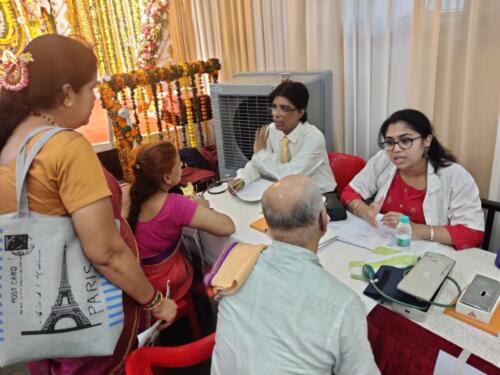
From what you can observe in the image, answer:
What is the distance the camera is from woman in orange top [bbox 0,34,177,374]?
32.4 inches

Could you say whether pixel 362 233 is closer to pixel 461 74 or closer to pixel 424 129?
pixel 424 129

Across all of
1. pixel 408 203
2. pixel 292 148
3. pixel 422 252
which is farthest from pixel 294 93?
pixel 422 252

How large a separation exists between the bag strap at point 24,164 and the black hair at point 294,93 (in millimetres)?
1237

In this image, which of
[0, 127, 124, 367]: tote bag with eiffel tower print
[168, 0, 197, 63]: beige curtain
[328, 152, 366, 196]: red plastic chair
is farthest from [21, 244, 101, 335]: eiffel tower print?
[168, 0, 197, 63]: beige curtain

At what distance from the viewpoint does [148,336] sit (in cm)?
109

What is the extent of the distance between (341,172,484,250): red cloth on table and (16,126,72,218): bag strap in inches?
48.6

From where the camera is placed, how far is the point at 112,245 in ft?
2.97

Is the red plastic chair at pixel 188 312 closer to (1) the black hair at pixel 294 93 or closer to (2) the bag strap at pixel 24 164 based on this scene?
(2) the bag strap at pixel 24 164

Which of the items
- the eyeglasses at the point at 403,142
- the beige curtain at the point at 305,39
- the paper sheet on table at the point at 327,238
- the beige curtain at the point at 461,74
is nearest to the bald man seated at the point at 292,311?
the paper sheet on table at the point at 327,238

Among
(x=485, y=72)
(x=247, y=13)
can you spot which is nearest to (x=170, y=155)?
(x=485, y=72)

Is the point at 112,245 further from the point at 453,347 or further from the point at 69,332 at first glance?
the point at 453,347

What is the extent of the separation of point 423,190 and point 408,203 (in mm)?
82

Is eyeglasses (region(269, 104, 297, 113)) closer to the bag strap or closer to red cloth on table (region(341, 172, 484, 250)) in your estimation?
red cloth on table (region(341, 172, 484, 250))

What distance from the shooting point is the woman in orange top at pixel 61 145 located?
0.82 m
